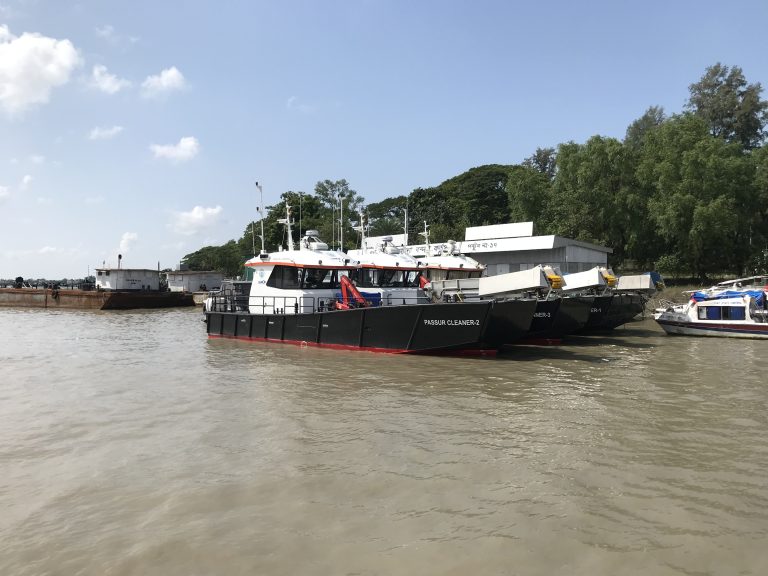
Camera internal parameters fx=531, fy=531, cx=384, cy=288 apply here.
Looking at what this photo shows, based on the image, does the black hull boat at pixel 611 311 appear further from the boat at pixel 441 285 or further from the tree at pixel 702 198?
the tree at pixel 702 198

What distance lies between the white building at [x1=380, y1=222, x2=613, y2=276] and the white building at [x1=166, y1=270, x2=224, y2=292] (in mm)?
21894

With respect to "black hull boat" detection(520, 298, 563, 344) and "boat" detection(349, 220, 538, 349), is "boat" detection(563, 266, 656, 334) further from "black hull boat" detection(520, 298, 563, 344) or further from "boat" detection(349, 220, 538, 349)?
"boat" detection(349, 220, 538, 349)

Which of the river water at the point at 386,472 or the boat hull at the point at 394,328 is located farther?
the boat hull at the point at 394,328

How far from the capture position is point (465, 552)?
185 inches

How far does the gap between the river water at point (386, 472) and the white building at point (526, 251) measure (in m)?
23.1

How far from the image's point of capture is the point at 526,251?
37.4m

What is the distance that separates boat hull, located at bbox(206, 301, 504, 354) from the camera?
14625mm

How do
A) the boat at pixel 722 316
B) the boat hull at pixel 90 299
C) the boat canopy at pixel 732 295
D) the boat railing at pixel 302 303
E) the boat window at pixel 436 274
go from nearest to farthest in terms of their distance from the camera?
the boat railing at pixel 302 303 → the boat at pixel 722 316 → the boat canopy at pixel 732 295 → the boat window at pixel 436 274 → the boat hull at pixel 90 299

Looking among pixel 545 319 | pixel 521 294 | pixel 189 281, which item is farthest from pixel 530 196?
pixel 521 294

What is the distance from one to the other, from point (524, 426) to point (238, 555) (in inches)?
205

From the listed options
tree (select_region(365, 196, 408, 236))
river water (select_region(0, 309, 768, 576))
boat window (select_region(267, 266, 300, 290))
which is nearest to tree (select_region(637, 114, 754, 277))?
river water (select_region(0, 309, 768, 576))

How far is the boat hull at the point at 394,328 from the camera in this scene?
14.6 m

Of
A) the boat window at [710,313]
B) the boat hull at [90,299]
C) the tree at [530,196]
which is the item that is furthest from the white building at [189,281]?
the boat window at [710,313]

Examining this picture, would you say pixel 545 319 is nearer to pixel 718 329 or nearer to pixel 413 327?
pixel 413 327
